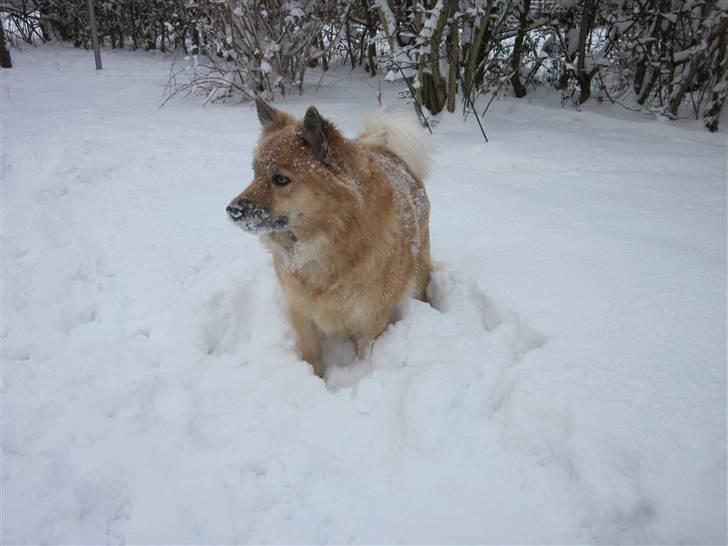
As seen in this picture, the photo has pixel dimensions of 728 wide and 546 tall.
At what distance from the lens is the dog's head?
1652mm

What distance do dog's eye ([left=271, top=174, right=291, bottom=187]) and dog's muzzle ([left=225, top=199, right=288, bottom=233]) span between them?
0.13m

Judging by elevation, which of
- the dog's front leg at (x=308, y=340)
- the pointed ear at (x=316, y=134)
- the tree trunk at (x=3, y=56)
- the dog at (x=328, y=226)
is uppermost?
the tree trunk at (x=3, y=56)

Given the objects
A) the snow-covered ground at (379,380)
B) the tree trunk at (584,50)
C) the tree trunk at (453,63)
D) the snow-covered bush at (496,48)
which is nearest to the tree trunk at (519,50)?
the snow-covered bush at (496,48)

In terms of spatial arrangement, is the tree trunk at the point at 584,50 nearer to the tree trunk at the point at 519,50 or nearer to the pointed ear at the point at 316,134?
the tree trunk at the point at 519,50

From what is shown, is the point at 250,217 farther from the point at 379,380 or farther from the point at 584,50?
the point at 584,50

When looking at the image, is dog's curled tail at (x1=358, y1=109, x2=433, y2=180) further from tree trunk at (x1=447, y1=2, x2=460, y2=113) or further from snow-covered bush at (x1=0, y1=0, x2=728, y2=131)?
tree trunk at (x1=447, y1=2, x2=460, y2=113)

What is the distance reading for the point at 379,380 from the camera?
1811 mm

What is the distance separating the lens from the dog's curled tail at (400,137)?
2475 mm

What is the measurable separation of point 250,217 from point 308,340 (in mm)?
702

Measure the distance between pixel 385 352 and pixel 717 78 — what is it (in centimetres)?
514

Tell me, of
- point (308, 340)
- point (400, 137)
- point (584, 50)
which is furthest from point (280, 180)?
point (584, 50)

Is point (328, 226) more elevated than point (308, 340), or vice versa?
point (328, 226)

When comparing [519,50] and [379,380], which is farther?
[519,50]

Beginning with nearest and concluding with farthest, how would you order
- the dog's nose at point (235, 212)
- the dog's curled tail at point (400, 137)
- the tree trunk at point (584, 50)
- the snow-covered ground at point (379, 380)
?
the snow-covered ground at point (379, 380), the dog's nose at point (235, 212), the dog's curled tail at point (400, 137), the tree trunk at point (584, 50)
